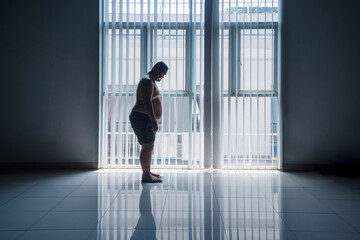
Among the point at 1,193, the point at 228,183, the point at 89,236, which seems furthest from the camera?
the point at 228,183

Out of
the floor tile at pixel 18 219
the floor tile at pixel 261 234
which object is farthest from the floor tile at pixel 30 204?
the floor tile at pixel 261 234

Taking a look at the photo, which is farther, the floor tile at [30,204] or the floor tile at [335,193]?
the floor tile at [335,193]

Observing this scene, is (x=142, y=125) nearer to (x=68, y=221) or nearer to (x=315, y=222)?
(x=68, y=221)

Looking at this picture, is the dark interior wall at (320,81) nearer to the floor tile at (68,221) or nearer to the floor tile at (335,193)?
the floor tile at (335,193)

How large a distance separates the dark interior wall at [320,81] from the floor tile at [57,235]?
10.0ft

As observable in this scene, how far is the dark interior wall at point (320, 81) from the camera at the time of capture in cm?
449

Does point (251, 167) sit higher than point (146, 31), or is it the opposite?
point (146, 31)

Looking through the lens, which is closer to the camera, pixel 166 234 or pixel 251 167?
pixel 166 234

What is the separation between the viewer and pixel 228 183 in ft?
12.3

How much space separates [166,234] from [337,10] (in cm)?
374

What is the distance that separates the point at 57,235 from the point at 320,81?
144 inches

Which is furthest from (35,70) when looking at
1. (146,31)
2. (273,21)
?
(273,21)

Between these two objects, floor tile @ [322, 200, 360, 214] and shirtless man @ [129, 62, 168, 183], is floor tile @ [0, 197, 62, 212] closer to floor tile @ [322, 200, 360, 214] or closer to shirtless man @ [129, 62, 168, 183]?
shirtless man @ [129, 62, 168, 183]

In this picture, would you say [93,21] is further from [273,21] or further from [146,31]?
[273,21]
